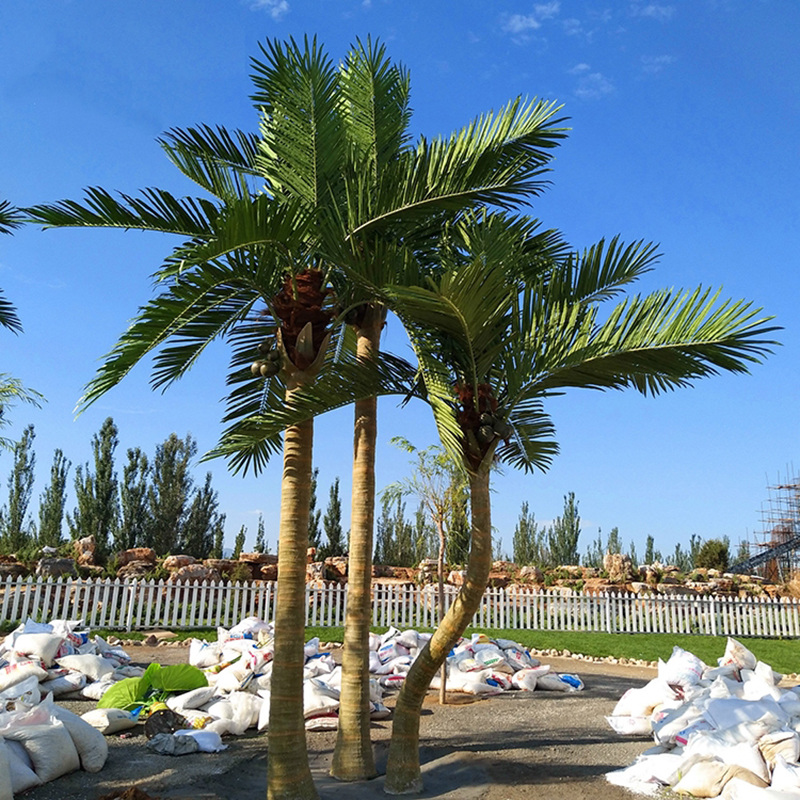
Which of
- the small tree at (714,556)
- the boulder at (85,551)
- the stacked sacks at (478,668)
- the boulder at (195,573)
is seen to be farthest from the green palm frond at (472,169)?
the small tree at (714,556)

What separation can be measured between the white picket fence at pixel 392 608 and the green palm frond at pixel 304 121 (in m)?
11.6

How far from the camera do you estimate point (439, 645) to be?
5.34 m

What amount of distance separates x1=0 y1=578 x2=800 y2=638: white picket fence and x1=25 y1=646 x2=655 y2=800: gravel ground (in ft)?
26.4

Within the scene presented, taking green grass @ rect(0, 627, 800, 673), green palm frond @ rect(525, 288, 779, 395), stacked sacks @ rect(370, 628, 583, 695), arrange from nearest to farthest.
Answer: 1. green palm frond @ rect(525, 288, 779, 395)
2. stacked sacks @ rect(370, 628, 583, 695)
3. green grass @ rect(0, 627, 800, 673)

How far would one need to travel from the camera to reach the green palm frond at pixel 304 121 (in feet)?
18.0

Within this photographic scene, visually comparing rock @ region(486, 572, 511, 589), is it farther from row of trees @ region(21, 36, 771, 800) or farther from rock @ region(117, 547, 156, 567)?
row of trees @ region(21, 36, 771, 800)

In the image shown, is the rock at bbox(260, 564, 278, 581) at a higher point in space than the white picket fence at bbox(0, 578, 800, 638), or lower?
higher

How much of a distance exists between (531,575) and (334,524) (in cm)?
888

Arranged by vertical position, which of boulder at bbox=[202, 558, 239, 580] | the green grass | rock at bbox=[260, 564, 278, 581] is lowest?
the green grass

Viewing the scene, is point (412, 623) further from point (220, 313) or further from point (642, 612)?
point (220, 313)

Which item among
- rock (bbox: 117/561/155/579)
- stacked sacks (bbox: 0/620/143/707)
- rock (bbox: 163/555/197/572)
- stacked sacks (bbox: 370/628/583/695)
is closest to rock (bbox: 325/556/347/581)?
rock (bbox: 163/555/197/572)

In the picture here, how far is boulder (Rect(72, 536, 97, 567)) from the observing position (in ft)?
71.5

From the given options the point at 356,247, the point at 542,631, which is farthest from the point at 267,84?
the point at 542,631

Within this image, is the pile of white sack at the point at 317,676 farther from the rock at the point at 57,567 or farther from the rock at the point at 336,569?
the rock at the point at 57,567
